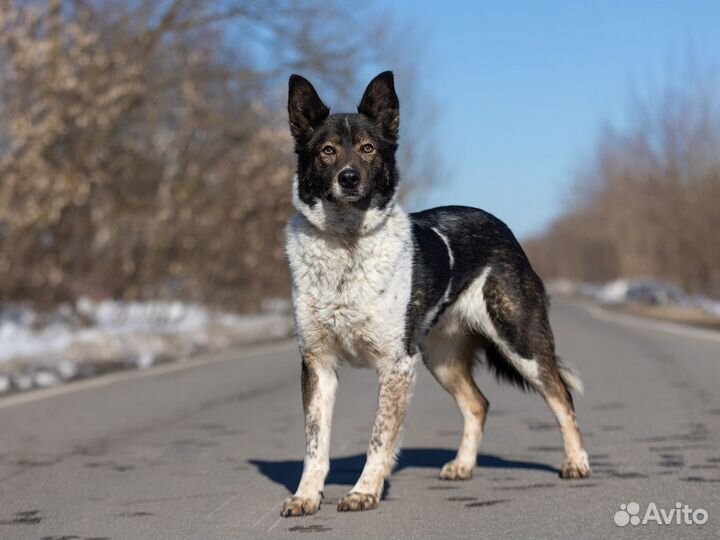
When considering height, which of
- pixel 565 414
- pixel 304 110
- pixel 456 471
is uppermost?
pixel 304 110

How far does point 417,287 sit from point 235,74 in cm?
2127

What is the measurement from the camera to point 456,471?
6535mm

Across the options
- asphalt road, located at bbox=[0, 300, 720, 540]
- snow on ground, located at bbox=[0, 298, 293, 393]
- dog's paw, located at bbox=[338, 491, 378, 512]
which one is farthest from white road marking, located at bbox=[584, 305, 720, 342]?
dog's paw, located at bbox=[338, 491, 378, 512]

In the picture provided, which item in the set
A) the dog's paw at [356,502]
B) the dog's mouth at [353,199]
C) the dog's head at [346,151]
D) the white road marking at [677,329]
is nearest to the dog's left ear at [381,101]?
the dog's head at [346,151]

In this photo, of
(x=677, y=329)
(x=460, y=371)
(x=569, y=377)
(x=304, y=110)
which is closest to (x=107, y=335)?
(x=460, y=371)

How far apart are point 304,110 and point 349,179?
1.83ft

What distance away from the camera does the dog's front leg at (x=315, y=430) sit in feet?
18.2

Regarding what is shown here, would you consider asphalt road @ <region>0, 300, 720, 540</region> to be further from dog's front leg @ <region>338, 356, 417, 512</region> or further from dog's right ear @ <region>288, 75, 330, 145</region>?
dog's right ear @ <region>288, 75, 330, 145</region>

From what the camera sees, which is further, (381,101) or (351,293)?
(381,101)

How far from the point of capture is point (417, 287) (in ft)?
19.9

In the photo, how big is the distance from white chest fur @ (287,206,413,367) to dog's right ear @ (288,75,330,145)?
46 cm

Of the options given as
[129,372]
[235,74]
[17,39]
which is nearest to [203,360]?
[129,372]

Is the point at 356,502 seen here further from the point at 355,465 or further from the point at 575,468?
the point at 355,465

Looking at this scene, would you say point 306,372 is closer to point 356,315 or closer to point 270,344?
point 356,315
